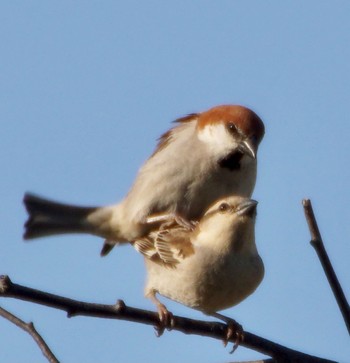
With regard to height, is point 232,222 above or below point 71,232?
below

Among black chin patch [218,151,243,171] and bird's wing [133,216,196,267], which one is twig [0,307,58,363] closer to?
bird's wing [133,216,196,267]

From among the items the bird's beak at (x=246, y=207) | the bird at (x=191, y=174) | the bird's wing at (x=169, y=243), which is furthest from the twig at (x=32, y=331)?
the bird at (x=191, y=174)

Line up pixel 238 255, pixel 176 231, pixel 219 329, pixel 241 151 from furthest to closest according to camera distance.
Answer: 1. pixel 241 151
2. pixel 176 231
3. pixel 238 255
4. pixel 219 329

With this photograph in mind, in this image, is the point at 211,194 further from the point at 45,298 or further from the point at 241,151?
the point at 45,298

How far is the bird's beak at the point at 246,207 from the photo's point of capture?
5.58 meters

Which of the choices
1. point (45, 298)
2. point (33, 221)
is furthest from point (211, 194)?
point (45, 298)

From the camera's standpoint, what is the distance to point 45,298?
3.36 meters

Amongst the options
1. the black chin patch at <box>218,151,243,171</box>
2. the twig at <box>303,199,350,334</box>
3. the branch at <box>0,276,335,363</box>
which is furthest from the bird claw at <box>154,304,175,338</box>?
the black chin patch at <box>218,151,243,171</box>

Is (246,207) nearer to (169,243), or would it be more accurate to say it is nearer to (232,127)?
(169,243)

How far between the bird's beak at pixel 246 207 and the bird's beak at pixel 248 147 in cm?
96

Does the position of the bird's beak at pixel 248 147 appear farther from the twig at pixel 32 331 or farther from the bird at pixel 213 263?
the twig at pixel 32 331

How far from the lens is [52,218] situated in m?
7.25

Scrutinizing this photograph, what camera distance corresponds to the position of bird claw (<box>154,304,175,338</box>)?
4520 mm

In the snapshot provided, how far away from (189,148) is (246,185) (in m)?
0.51
